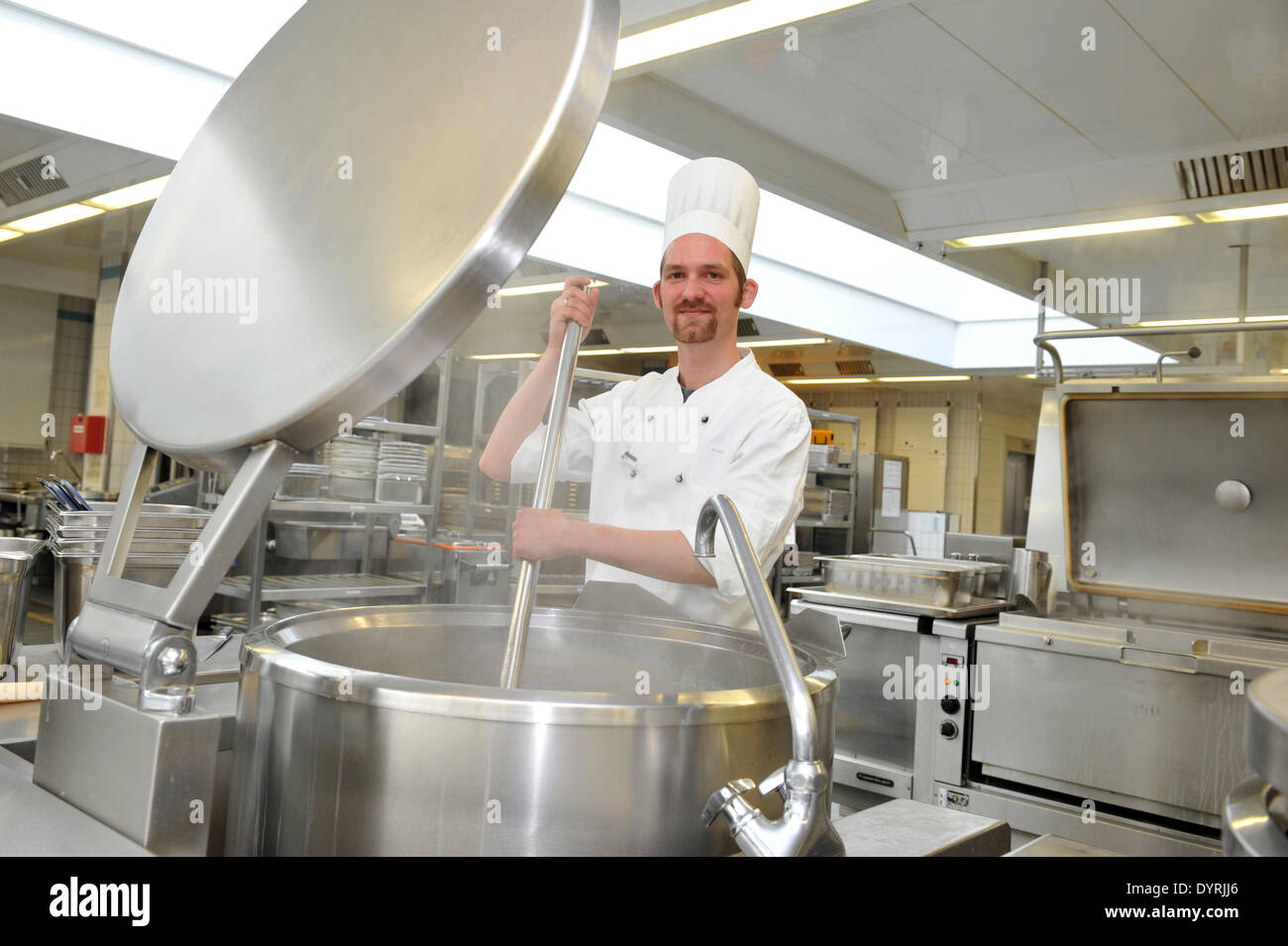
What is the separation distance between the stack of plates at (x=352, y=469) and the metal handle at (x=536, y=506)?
15.3 ft

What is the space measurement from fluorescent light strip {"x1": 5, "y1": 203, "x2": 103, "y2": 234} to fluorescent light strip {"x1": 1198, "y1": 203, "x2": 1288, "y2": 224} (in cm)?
701

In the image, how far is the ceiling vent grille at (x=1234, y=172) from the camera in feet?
13.9

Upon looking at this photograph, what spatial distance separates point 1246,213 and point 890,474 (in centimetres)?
668

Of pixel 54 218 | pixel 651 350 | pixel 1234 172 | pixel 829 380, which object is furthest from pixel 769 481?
pixel 829 380

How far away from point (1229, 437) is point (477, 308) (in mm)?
2857

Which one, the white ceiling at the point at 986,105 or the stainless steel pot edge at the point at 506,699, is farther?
the white ceiling at the point at 986,105

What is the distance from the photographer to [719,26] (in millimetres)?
3021

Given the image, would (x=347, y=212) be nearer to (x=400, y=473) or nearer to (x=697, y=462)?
(x=697, y=462)

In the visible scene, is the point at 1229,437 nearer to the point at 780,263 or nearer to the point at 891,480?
the point at 780,263

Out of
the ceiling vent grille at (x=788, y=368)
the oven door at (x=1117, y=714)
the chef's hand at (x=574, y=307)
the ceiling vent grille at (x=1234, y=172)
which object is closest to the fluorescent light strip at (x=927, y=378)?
the ceiling vent grille at (x=788, y=368)

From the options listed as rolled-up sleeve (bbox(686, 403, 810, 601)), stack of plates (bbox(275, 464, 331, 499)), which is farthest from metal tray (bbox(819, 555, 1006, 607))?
stack of plates (bbox(275, 464, 331, 499))

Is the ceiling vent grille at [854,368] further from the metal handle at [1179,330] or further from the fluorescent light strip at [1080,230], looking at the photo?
the metal handle at [1179,330]

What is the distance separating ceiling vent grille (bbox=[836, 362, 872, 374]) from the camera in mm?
10953

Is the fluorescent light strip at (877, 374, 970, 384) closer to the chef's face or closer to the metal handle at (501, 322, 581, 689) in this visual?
the chef's face
